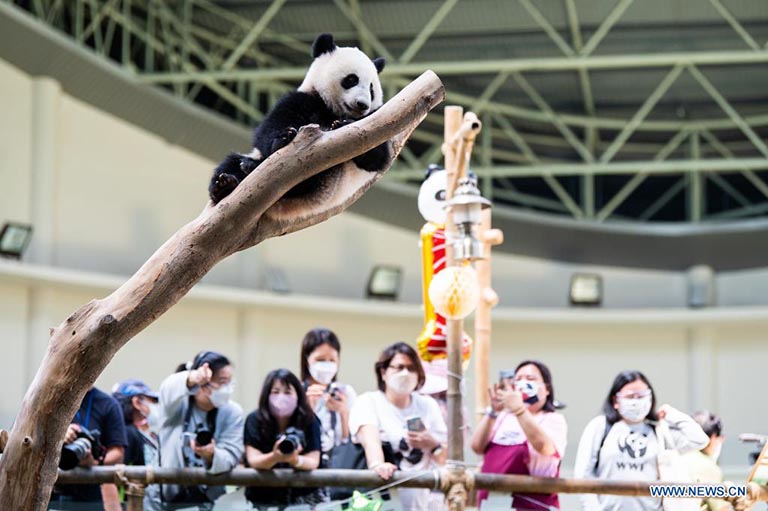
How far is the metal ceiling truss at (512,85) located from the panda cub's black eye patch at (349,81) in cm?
746

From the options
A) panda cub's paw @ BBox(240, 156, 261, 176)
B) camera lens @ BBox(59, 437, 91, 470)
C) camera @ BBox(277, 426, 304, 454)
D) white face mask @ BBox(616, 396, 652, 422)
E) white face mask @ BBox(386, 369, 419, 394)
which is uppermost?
panda cub's paw @ BBox(240, 156, 261, 176)

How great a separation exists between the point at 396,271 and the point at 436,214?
8.04 meters

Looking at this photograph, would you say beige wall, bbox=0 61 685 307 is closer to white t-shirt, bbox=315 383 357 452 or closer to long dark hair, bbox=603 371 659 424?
white t-shirt, bbox=315 383 357 452

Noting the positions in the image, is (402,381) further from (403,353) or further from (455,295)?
(455,295)

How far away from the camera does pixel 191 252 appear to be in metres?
3.33

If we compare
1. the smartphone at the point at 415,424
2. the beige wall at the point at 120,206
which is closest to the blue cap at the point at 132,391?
the smartphone at the point at 415,424

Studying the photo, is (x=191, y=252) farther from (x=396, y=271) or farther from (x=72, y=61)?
(x=396, y=271)

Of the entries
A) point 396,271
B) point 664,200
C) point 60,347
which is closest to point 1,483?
point 60,347

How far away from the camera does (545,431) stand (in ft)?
16.9

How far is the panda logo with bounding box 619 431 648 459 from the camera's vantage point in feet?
17.0

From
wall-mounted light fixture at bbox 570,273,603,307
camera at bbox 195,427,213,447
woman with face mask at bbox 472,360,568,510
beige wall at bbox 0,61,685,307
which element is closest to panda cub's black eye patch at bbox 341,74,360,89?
woman with face mask at bbox 472,360,568,510

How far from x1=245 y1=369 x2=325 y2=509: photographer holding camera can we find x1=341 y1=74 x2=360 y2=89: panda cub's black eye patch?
1782 millimetres

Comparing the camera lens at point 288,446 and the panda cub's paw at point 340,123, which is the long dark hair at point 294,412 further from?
the panda cub's paw at point 340,123

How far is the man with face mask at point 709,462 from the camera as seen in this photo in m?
5.00
